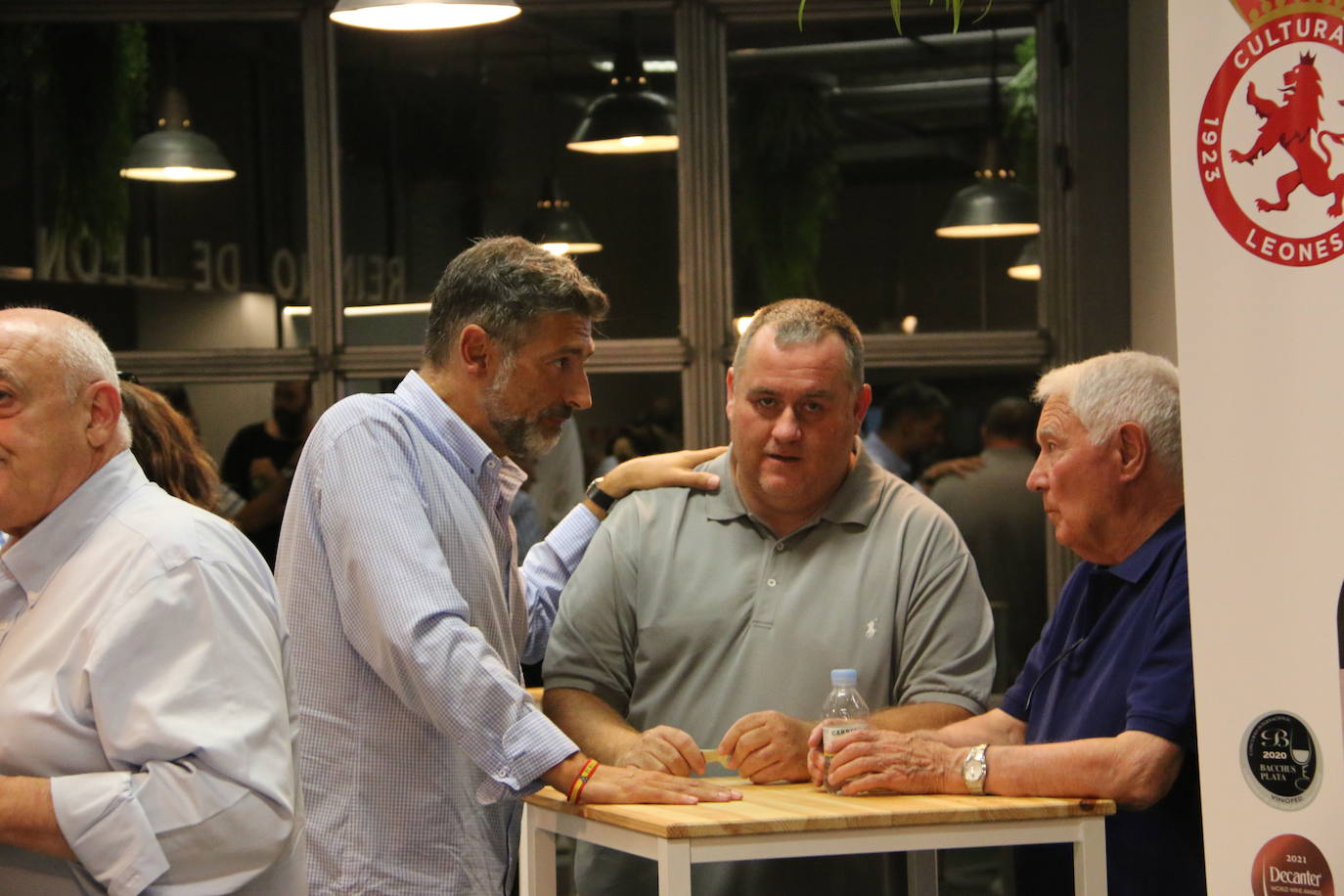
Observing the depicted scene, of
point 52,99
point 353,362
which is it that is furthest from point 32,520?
point 52,99

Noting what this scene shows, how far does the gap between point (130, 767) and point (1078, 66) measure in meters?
3.67

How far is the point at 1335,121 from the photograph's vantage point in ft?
5.66

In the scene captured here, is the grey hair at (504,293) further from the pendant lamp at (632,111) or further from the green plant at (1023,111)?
the green plant at (1023,111)

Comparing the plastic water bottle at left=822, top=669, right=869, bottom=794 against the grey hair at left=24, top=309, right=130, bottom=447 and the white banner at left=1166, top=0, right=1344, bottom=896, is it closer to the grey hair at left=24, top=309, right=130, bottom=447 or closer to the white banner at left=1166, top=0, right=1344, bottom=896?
the white banner at left=1166, top=0, right=1344, bottom=896

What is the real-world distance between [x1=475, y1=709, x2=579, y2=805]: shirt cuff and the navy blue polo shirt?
84cm

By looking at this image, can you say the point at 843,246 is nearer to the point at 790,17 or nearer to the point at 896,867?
the point at 790,17

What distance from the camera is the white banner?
1.75 metres

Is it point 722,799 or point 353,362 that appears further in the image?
point 353,362

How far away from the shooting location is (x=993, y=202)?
4.71m

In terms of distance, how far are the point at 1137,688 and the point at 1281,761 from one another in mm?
543

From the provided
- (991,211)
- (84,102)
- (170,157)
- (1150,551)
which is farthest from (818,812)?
(84,102)

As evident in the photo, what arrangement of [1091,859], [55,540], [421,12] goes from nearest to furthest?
1. [55,540]
2. [1091,859]
3. [421,12]

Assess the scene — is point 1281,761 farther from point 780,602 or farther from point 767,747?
point 780,602

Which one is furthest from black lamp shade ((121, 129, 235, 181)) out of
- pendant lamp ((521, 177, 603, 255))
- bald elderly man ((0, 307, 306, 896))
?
bald elderly man ((0, 307, 306, 896))
